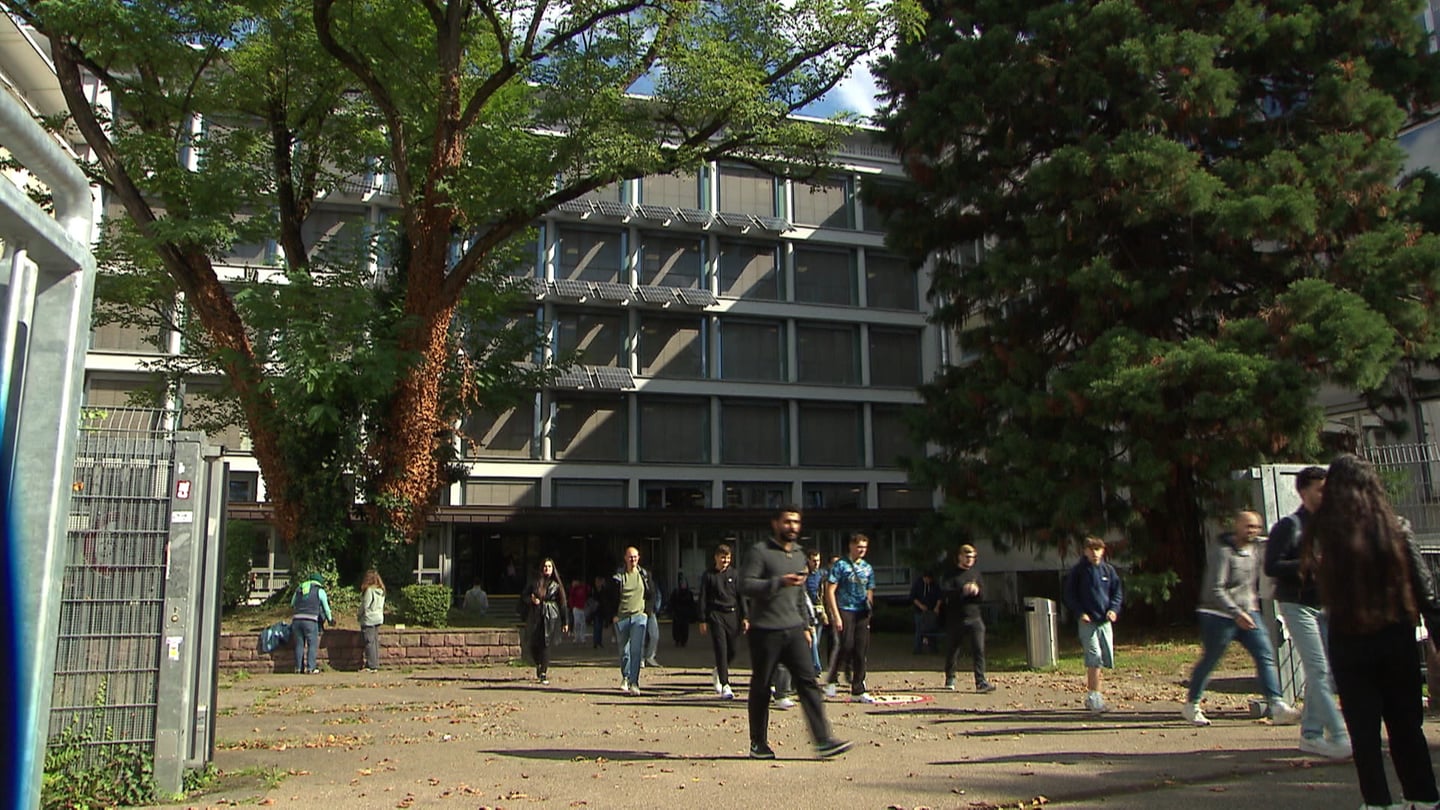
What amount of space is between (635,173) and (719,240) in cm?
2417

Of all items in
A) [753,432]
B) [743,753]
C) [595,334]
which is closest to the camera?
[743,753]

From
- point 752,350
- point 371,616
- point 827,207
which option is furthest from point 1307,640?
point 827,207

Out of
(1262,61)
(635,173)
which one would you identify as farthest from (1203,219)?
(635,173)

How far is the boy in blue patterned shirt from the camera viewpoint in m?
12.4

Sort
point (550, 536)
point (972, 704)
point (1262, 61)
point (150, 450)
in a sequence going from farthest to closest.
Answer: point (550, 536), point (1262, 61), point (972, 704), point (150, 450)

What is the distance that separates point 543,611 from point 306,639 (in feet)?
14.2

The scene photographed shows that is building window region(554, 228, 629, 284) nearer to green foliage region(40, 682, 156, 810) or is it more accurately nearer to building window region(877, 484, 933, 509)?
building window region(877, 484, 933, 509)

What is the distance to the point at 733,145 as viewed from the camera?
70.1ft

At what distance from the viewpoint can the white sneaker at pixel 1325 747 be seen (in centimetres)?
728

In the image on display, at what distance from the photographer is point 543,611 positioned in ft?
49.0

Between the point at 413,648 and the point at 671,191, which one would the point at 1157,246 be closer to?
the point at 413,648

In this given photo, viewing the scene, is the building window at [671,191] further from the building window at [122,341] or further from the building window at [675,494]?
the building window at [122,341]

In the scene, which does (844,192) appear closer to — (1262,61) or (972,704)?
(1262,61)

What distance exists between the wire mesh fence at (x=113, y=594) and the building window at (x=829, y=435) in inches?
1505
